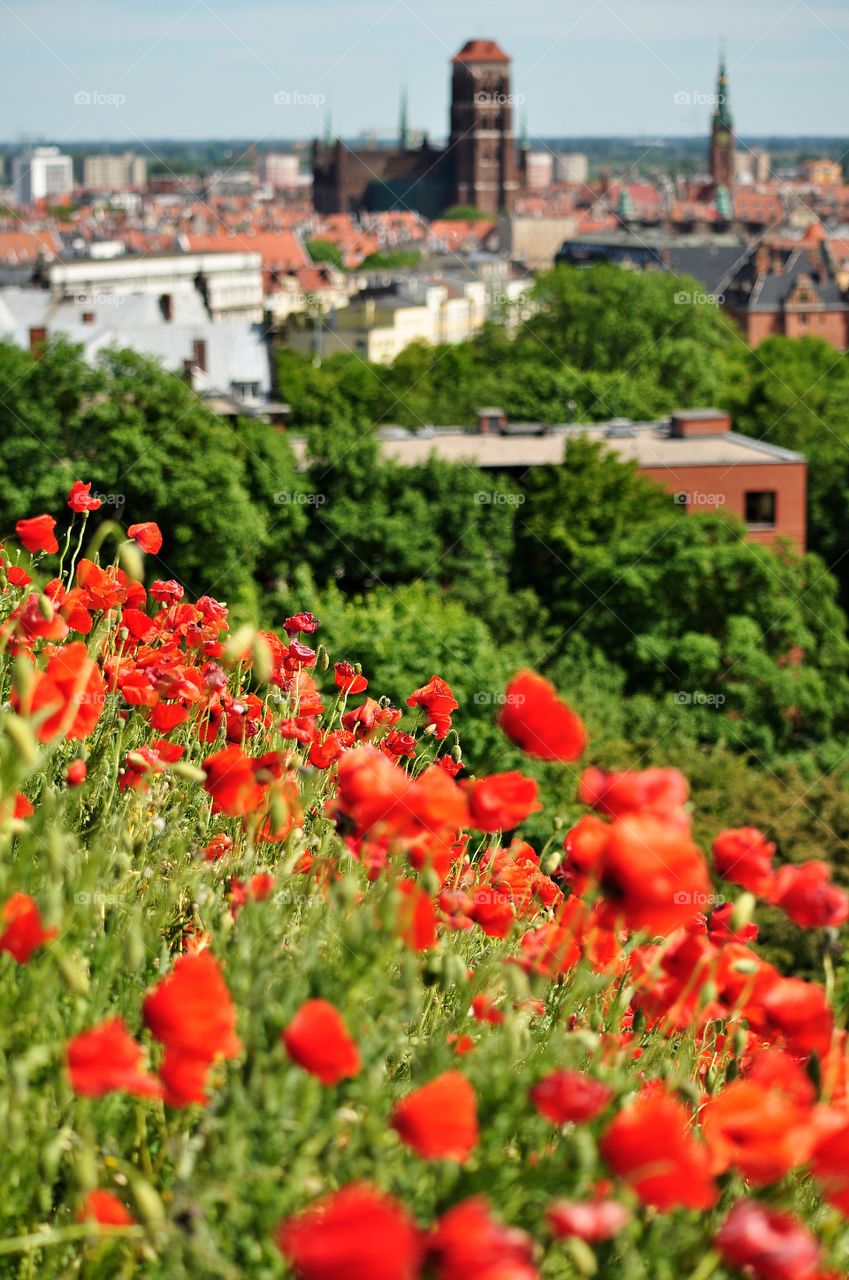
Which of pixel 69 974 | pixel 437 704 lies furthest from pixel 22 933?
pixel 437 704

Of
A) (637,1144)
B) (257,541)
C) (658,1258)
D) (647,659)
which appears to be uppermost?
(637,1144)

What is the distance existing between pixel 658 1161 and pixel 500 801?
1.00 meters

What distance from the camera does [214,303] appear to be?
113312mm

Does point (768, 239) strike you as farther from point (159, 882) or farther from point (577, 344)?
point (159, 882)

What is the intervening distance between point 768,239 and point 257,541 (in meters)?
109

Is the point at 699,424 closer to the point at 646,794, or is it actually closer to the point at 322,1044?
the point at 646,794

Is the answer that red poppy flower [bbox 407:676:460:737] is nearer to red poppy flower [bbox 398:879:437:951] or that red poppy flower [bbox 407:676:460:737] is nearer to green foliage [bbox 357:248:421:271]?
red poppy flower [bbox 398:879:437:951]

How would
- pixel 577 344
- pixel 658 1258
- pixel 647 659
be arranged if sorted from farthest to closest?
pixel 577 344, pixel 647 659, pixel 658 1258

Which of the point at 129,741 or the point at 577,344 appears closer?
the point at 129,741

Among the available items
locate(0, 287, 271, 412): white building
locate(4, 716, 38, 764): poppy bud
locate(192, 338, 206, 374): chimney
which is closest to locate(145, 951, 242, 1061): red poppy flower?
locate(4, 716, 38, 764): poppy bud

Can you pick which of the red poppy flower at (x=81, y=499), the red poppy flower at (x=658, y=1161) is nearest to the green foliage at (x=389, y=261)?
the red poppy flower at (x=81, y=499)

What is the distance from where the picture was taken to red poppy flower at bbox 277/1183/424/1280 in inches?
84.1

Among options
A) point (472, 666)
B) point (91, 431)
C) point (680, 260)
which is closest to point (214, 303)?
point (680, 260)

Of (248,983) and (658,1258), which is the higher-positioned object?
(248,983)
